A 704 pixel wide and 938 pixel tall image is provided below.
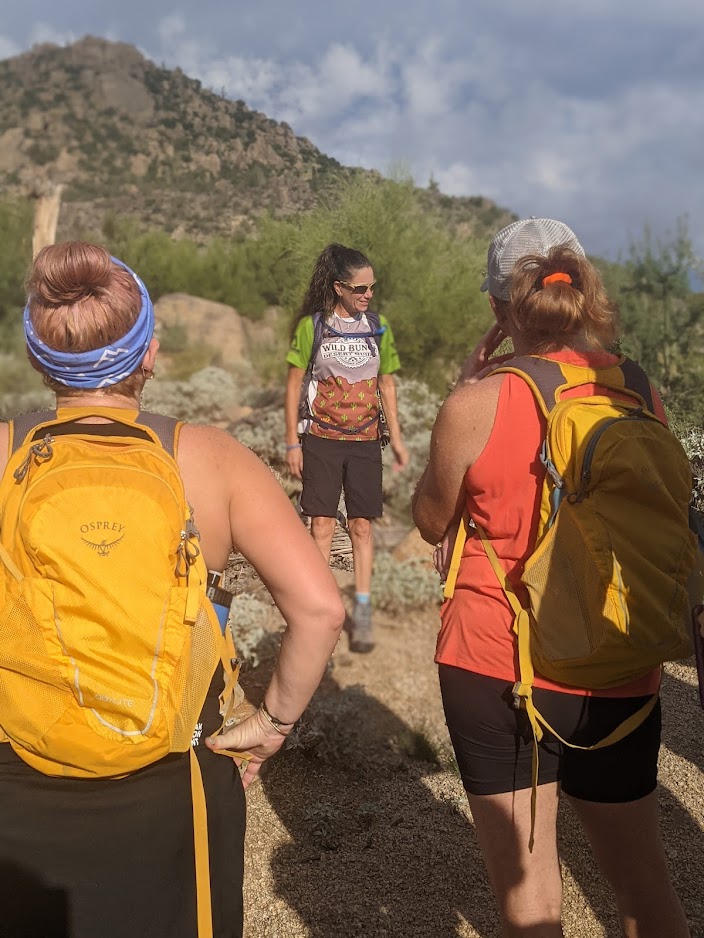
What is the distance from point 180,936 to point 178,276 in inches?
602

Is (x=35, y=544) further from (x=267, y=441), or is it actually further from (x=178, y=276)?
(x=178, y=276)

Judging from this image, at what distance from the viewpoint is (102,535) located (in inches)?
45.2

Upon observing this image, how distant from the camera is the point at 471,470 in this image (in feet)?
5.31

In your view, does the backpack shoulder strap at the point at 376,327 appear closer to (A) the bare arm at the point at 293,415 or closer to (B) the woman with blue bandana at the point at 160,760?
(A) the bare arm at the point at 293,415

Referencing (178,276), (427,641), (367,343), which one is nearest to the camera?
(367,343)

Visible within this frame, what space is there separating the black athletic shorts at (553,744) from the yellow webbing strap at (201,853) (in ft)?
1.94

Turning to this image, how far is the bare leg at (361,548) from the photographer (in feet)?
15.0

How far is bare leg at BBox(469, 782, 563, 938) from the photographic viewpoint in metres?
1.56

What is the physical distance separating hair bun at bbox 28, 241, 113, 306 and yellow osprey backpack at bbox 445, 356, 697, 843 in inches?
32.8

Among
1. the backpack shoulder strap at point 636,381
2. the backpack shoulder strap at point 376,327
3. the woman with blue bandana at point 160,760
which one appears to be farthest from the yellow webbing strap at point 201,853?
the backpack shoulder strap at point 376,327

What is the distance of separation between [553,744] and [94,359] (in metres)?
1.16

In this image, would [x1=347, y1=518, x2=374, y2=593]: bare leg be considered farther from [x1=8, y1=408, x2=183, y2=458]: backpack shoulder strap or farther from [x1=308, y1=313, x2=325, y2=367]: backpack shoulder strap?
[x1=8, y1=408, x2=183, y2=458]: backpack shoulder strap

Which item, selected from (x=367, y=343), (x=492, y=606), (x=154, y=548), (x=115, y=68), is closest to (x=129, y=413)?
(x=154, y=548)

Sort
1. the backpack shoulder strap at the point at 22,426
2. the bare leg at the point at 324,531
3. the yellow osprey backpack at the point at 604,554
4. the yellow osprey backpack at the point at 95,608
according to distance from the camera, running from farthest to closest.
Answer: the bare leg at the point at 324,531 < the yellow osprey backpack at the point at 604,554 < the backpack shoulder strap at the point at 22,426 < the yellow osprey backpack at the point at 95,608
